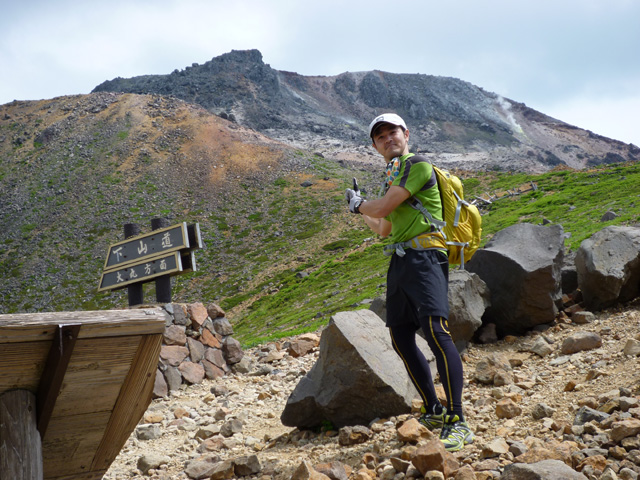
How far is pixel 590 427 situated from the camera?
3.30 metres

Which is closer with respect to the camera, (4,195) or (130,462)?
(130,462)

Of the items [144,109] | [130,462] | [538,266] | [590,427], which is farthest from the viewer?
[144,109]

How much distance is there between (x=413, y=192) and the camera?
3.76 m

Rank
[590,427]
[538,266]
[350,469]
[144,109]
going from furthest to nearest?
1. [144,109]
2. [538,266]
3. [350,469]
4. [590,427]

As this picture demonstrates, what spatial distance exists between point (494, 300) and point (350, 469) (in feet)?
16.1

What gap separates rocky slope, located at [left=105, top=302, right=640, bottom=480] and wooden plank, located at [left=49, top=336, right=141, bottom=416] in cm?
160

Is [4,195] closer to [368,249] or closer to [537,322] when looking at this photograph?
[368,249]

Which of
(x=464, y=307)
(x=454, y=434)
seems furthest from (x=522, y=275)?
(x=454, y=434)

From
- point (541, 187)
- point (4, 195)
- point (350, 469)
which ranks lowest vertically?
point (350, 469)

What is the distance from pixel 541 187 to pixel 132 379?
134 feet

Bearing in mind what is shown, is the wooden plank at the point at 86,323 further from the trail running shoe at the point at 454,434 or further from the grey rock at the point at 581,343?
the grey rock at the point at 581,343

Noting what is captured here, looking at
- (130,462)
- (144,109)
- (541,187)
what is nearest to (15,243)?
(144,109)

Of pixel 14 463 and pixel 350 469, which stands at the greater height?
pixel 14 463

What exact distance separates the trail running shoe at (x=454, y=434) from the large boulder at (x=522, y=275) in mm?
4363
